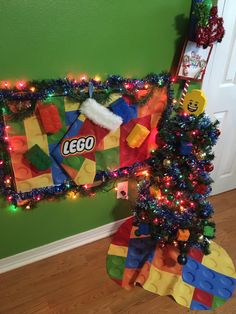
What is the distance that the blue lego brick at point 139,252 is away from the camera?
1.80m

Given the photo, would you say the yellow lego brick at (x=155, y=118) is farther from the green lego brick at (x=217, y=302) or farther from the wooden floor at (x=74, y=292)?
the green lego brick at (x=217, y=302)

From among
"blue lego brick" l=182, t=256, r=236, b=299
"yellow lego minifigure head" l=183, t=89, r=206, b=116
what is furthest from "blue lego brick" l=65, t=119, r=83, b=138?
"blue lego brick" l=182, t=256, r=236, b=299

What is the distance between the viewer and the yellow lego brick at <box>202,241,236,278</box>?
1.79 m

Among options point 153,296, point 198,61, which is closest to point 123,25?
point 198,61

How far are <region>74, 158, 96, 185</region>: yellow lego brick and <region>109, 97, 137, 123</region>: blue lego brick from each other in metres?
0.34

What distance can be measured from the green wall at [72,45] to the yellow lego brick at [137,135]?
12.8 inches

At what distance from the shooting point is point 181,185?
1590 mm

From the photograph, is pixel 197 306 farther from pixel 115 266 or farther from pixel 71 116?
pixel 71 116

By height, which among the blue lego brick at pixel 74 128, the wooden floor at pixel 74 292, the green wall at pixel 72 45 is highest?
the green wall at pixel 72 45

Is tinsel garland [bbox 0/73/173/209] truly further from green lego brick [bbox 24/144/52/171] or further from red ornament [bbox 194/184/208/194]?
red ornament [bbox 194/184/208/194]

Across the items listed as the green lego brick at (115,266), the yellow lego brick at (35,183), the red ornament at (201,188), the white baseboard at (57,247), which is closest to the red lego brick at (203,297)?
the green lego brick at (115,266)

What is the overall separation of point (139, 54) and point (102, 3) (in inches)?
13.5

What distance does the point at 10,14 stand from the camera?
1191 mm

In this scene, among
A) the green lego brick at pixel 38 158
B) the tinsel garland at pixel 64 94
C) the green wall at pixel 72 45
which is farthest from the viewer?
the green lego brick at pixel 38 158
